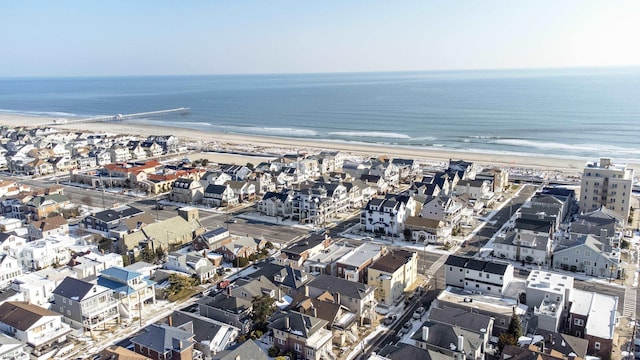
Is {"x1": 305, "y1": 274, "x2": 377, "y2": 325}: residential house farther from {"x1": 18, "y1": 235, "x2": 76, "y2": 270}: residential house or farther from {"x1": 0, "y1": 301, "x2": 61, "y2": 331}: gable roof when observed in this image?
{"x1": 18, "y1": 235, "x2": 76, "y2": 270}: residential house

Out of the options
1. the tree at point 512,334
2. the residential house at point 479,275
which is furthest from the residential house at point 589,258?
the tree at point 512,334

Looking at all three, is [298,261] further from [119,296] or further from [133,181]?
[133,181]

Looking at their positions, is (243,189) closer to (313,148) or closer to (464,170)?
(464,170)

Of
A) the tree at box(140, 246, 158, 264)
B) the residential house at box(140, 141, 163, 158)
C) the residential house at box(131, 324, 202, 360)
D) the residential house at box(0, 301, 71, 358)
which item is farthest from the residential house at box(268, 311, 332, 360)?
the residential house at box(140, 141, 163, 158)

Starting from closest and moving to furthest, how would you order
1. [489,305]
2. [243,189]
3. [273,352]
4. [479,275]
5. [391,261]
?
[273,352] → [489,305] → [479,275] → [391,261] → [243,189]

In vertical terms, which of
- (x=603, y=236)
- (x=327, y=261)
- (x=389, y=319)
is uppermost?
(x=603, y=236)

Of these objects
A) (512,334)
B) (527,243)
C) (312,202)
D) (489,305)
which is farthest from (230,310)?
(527,243)
